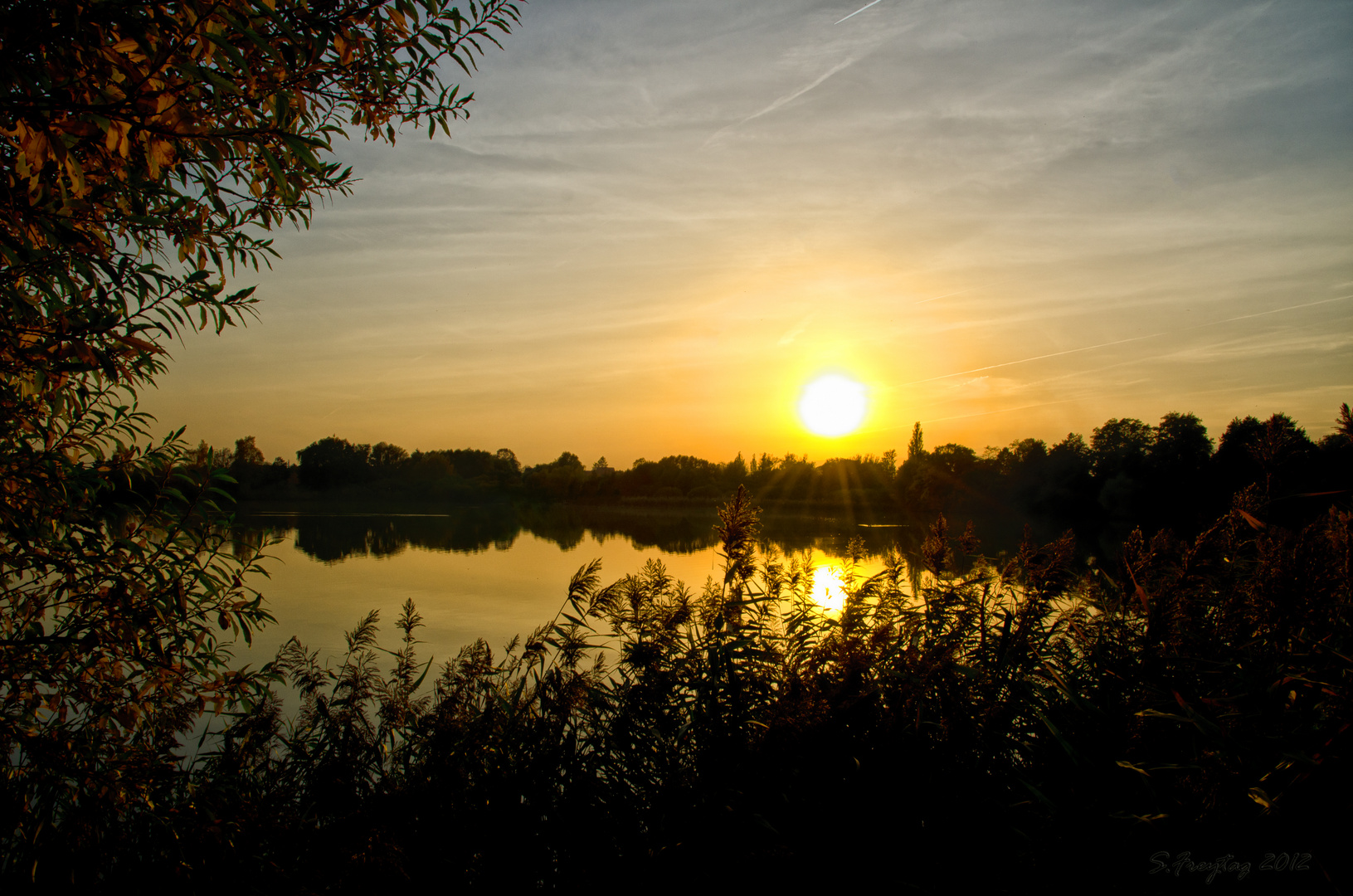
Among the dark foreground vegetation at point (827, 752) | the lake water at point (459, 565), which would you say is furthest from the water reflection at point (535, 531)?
the dark foreground vegetation at point (827, 752)

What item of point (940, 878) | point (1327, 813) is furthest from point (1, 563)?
point (1327, 813)

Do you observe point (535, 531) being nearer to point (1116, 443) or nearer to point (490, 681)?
point (490, 681)

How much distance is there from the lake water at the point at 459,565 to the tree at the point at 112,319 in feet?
2.66

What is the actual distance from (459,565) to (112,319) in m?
16.9

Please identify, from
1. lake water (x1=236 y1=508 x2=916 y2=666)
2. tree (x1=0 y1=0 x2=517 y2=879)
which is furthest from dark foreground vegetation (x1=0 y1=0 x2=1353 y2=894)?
lake water (x1=236 y1=508 x2=916 y2=666)

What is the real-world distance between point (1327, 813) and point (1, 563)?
Result: 168 inches

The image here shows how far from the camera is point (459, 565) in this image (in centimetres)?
1791

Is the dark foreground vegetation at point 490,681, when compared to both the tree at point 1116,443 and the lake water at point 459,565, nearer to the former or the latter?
the lake water at point 459,565

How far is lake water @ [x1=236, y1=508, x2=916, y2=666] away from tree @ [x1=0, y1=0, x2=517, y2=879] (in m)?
0.81

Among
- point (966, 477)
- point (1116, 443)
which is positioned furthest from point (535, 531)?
point (1116, 443)

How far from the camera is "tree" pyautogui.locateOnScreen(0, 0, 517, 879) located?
1.66 meters

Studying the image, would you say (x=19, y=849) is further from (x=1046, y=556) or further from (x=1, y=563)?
(x=1046, y=556)

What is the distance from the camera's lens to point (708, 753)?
362 centimetres

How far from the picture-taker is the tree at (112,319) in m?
1.66
